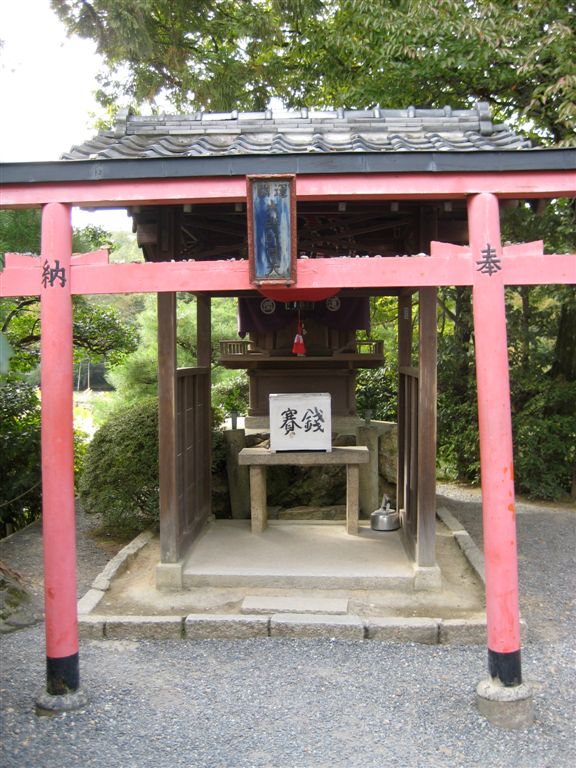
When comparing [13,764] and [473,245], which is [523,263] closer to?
[473,245]

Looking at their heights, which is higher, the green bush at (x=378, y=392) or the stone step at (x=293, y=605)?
the green bush at (x=378, y=392)

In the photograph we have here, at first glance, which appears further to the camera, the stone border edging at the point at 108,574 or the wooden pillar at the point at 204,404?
the wooden pillar at the point at 204,404

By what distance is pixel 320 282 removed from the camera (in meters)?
3.84

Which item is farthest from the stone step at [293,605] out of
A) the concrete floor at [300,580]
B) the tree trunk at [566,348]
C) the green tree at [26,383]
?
the tree trunk at [566,348]

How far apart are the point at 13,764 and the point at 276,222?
311 centimetres

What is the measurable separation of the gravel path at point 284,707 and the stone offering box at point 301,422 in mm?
2409

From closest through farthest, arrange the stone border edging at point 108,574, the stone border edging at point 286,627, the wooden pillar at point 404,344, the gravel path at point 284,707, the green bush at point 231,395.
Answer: the gravel path at point 284,707
the stone border edging at point 286,627
the stone border edging at point 108,574
the wooden pillar at point 404,344
the green bush at point 231,395

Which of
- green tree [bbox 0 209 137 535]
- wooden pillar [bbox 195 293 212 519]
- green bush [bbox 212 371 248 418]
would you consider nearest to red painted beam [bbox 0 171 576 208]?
wooden pillar [bbox 195 293 212 519]

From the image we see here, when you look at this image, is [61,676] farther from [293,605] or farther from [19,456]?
[19,456]

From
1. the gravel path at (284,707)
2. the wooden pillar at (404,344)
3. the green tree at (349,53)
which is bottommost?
the gravel path at (284,707)

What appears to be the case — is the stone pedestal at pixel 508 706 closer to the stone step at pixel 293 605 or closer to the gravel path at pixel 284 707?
the gravel path at pixel 284 707

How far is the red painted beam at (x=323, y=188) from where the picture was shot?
12.5 ft

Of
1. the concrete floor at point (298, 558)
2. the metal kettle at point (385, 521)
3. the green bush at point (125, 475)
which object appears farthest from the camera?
the green bush at point (125, 475)

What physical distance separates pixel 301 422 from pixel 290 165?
347cm
